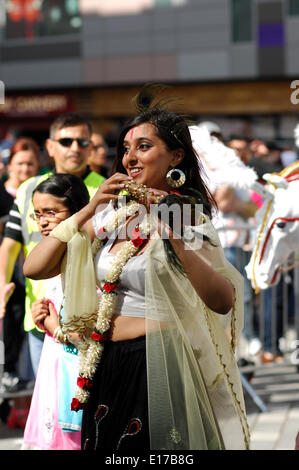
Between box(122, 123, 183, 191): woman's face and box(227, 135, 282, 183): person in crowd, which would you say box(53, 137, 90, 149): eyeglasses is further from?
box(122, 123, 183, 191): woman's face

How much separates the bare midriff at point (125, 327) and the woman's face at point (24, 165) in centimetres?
402

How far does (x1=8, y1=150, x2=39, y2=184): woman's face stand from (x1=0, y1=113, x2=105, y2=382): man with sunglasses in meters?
1.61

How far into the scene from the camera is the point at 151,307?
2.62 metres

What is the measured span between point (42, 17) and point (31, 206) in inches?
767

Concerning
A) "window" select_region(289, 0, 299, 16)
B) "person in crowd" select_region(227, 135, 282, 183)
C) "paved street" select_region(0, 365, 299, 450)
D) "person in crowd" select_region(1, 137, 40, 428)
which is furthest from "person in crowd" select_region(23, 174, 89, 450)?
"window" select_region(289, 0, 299, 16)

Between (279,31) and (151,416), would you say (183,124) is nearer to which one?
(151,416)

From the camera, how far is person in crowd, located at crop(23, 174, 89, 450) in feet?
11.3

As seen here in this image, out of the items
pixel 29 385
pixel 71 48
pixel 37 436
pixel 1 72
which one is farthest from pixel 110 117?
pixel 37 436

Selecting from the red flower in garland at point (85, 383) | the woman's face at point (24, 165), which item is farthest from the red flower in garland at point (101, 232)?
the woman's face at point (24, 165)

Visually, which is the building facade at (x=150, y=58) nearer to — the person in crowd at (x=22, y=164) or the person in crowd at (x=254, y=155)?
the person in crowd at (x=254, y=155)

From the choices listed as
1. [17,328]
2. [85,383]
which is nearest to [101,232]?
[85,383]

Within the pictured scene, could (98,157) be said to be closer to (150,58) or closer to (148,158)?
(148,158)

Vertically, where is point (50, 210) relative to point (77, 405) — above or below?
Result: above

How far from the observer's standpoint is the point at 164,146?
9.11 feet
